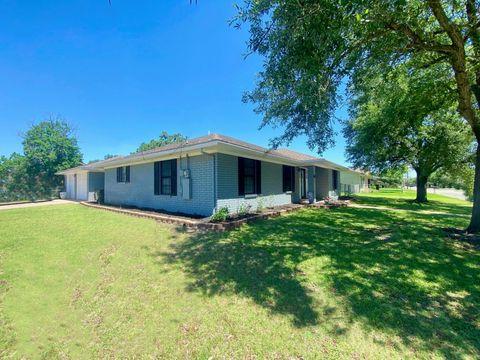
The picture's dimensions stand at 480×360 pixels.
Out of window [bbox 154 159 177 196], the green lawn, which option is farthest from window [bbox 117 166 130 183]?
the green lawn

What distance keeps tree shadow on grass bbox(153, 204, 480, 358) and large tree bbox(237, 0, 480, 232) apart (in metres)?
3.49

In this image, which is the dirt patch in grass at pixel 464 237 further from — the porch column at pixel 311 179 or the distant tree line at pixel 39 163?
the distant tree line at pixel 39 163

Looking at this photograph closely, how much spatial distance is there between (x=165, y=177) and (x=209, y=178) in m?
3.10

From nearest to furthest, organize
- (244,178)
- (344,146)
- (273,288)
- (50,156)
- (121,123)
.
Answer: (273,288)
(244,178)
(344,146)
(50,156)
(121,123)

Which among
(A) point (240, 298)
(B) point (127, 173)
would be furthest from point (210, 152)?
(B) point (127, 173)

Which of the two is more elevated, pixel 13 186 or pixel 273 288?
pixel 13 186

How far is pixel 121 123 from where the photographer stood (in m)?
27.7

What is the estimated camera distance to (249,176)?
402 inches

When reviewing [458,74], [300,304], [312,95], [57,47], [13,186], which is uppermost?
[57,47]

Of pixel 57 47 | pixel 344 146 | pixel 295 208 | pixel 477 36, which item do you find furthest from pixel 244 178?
pixel 344 146

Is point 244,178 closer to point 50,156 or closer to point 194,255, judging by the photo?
point 194,255

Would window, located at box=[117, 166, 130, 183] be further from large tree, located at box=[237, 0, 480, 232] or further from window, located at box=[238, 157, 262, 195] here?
large tree, located at box=[237, 0, 480, 232]

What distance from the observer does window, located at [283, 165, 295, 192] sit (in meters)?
13.0

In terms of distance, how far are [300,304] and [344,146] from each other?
21.3m
